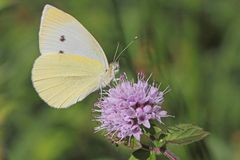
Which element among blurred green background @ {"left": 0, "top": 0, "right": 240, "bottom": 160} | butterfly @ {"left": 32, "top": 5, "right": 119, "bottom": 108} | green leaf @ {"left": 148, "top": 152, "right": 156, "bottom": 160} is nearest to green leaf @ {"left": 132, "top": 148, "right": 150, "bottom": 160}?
green leaf @ {"left": 148, "top": 152, "right": 156, "bottom": 160}

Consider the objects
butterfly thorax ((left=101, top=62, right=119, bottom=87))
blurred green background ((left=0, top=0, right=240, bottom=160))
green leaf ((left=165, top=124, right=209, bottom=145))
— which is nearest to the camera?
green leaf ((left=165, top=124, right=209, bottom=145))

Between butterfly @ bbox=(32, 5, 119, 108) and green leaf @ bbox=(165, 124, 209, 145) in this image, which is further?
butterfly @ bbox=(32, 5, 119, 108)

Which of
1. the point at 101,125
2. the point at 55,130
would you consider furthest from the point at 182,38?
the point at 101,125

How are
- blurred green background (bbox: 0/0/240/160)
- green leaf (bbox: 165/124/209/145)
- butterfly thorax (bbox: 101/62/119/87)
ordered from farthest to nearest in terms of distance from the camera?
blurred green background (bbox: 0/0/240/160)
butterfly thorax (bbox: 101/62/119/87)
green leaf (bbox: 165/124/209/145)

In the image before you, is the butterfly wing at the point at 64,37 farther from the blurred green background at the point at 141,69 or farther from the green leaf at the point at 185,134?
the green leaf at the point at 185,134

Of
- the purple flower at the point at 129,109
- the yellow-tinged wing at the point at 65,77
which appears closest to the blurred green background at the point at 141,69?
the yellow-tinged wing at the point at 65,77

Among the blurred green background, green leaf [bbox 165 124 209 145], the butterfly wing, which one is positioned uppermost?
the butterfly wing

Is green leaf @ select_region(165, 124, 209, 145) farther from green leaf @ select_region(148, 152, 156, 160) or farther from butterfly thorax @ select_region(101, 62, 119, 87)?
butterfly thorax @ select_region(101, 62, 119, 87)

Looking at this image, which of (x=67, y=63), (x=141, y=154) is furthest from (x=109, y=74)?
(x=141, y=154)
